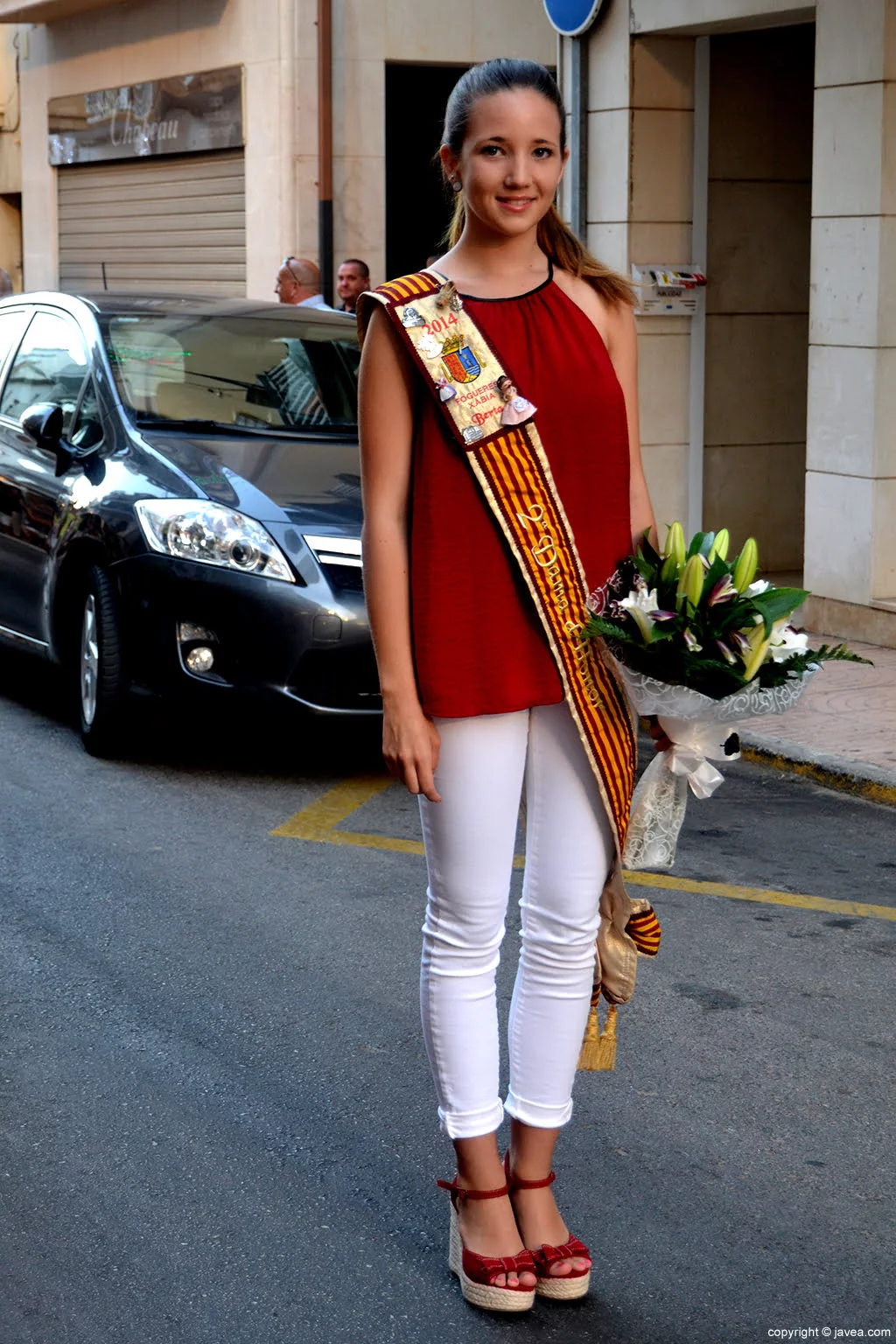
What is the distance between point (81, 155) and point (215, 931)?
16.6 metres

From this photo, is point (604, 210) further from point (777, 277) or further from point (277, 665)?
point (277, 665)

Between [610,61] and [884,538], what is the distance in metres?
3.57

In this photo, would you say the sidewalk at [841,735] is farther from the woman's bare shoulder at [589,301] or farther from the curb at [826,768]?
the woman's bare shoulder at [589,301]

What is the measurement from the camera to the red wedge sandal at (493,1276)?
316cm

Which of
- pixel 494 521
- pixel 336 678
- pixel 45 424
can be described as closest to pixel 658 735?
pixel 494 521

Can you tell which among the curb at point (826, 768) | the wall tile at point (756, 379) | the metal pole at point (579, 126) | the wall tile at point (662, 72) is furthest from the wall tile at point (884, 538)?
the wall tile at point (662, 72)

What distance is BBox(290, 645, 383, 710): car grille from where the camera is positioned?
262 inches

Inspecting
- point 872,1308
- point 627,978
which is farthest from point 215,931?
point 872,1308

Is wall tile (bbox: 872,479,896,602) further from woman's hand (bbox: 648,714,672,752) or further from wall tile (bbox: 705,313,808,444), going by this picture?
woman's hand (bbox: 648,714,672,752)

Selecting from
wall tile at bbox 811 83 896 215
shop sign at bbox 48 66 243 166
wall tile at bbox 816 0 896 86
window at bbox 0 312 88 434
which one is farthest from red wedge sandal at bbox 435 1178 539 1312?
shop sign at bbox 48 66 243 166

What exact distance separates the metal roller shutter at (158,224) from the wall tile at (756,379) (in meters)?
5.87

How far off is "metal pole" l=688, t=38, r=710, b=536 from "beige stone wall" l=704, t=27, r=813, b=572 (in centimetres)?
7

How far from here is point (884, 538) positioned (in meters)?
9.40

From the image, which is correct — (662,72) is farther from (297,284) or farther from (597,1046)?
(597,1046)
